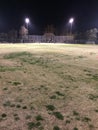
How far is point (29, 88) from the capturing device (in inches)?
267

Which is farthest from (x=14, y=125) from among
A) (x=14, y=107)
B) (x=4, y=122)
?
(x=14, y=107)

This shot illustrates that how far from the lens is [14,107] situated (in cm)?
535

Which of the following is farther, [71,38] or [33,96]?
[71,38]

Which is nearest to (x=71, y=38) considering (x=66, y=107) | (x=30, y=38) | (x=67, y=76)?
(x=30, y=38)

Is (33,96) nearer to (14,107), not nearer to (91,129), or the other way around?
(14,107)

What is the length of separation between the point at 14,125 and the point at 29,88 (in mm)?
2328

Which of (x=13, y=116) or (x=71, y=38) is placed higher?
(x=71, y=38)

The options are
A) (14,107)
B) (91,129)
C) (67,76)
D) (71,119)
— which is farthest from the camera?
(67,76)

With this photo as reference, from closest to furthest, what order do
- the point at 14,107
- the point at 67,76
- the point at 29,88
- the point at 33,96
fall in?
the point at 14,107, the point at 33,96, the point at 29,88, the point at 67,76

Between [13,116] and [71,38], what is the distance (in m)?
47.5

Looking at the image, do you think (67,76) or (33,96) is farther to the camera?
(67,76)

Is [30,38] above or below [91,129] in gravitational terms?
above

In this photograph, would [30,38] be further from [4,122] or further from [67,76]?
[4,122]

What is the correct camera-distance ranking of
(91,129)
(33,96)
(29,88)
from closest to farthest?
(91,129) → (33,96) → (29,88)
